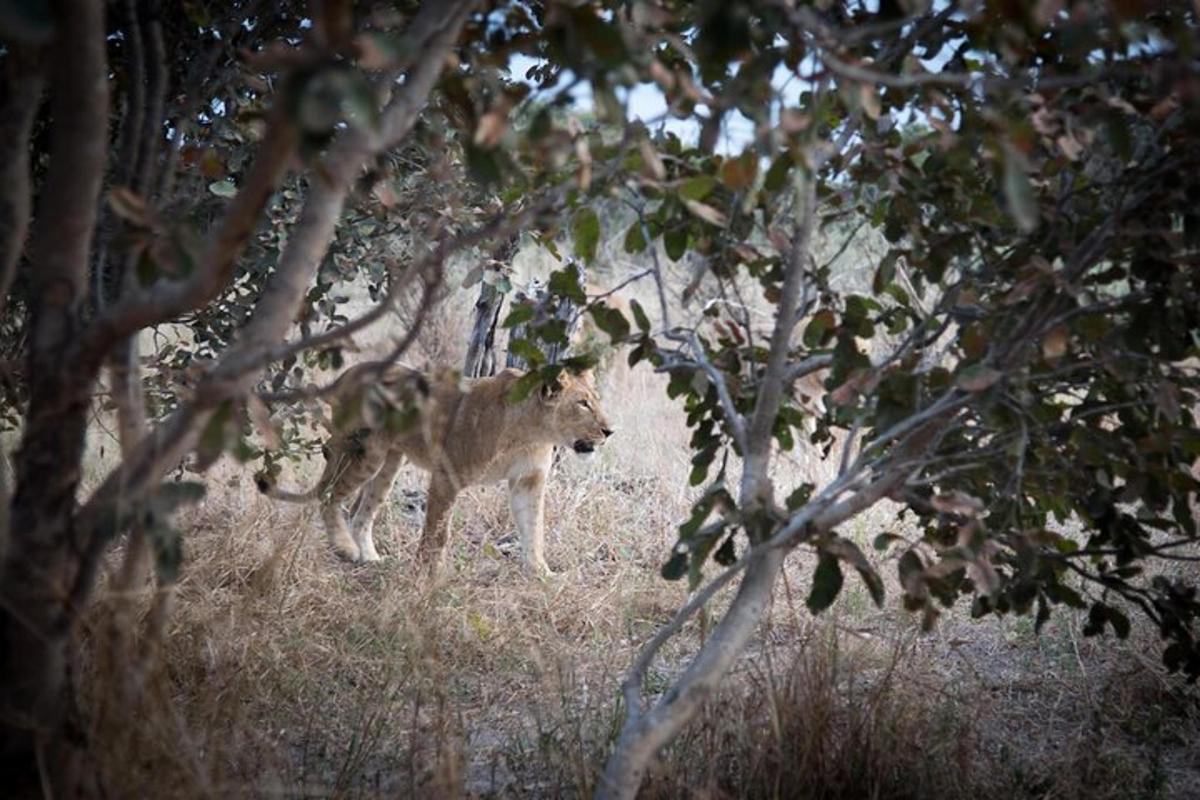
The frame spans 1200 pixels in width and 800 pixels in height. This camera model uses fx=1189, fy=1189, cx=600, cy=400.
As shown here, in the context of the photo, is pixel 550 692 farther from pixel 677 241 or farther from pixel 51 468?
pixel 51 468

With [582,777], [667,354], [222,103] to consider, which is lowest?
[582,777]

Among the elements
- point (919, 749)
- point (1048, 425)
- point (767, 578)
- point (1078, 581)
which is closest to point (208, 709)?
point (767, 578)

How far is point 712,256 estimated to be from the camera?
2615mm

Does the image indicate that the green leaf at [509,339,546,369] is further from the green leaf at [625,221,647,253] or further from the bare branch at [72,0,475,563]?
the bare branch at [72,0,475,563]

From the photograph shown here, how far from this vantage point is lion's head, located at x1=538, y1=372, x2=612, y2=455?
6.34 meters

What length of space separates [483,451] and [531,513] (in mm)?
579

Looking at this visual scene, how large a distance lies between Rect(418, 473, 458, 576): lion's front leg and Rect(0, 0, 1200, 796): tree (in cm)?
268

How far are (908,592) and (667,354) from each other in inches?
30.6

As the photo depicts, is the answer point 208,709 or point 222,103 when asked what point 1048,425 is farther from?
point 222,103

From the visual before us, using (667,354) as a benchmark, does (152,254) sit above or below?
below

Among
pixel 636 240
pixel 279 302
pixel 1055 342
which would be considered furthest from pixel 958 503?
pixel 279 302

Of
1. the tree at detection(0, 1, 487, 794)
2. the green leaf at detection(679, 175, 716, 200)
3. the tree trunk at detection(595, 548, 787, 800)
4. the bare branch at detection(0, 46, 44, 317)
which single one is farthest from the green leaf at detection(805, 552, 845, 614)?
the bare branch at detection(0, 46, 44, 317)

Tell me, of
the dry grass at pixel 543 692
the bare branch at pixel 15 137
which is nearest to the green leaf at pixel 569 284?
the dry grass at pixel 543 692

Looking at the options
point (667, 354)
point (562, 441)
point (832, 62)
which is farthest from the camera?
point (562, 441)
